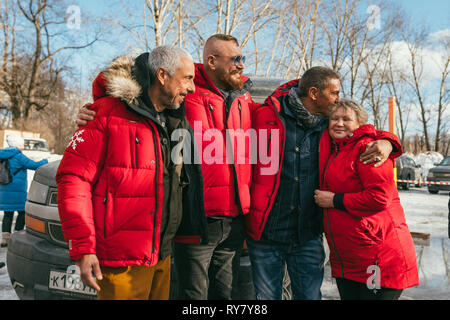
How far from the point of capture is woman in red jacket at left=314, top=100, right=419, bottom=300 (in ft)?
6.39

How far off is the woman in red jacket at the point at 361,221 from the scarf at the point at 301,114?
15 centimetres

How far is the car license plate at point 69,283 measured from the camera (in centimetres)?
239

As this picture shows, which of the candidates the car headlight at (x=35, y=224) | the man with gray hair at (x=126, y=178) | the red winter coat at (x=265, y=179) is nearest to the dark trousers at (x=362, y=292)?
the red winter coat at (x=265, y=179)

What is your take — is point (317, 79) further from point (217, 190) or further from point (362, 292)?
point (362, 292)

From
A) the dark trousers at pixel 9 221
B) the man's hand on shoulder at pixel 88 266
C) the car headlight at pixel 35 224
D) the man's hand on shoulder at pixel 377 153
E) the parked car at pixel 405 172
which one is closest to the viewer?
the man's hand on shoulder at pixel 88 266

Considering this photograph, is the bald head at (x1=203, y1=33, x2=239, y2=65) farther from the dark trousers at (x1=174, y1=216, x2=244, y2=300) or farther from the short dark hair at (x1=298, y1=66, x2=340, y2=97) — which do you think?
the dark trousers at (x1=174, y1=216, x2=244, y2=300)

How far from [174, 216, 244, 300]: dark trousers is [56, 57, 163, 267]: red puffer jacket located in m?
0.36

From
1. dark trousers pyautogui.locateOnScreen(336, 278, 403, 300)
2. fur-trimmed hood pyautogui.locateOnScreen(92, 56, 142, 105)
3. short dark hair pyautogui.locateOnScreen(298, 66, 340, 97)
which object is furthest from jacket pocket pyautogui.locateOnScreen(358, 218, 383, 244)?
fur-trimmed hood pyautogui.locateOnScreen(92, 56, 142, 105)

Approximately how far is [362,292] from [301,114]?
3.56 feet

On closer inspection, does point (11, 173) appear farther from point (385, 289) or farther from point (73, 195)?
point (385, 289)

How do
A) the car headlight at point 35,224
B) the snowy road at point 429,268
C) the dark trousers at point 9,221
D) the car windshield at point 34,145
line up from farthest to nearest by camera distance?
the car windshield at point 34,145, the dark trousers at point 9,221, the snowy road at point 429,268, the car headlight at point 35,224

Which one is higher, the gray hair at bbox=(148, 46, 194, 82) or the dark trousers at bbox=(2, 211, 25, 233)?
the gray hair at bbox=(148, 46, 194, 82)

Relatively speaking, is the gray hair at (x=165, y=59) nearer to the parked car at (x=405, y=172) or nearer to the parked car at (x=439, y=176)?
the parked car at (x=439, y=176)

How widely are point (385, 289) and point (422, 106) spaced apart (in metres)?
38.1
